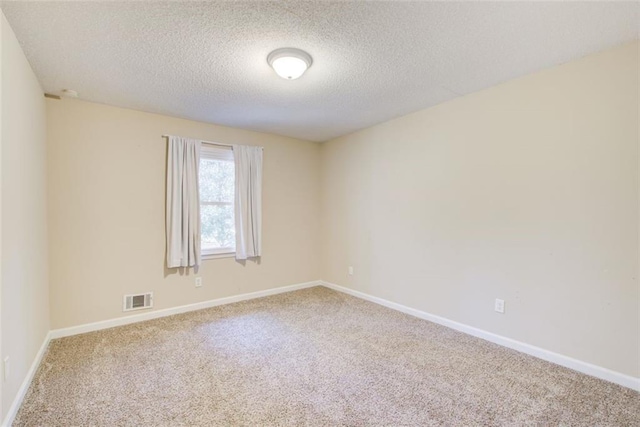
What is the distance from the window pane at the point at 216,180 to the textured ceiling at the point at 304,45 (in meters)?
0.95

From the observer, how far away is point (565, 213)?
7.79ft

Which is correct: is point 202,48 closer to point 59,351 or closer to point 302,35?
point 302,35

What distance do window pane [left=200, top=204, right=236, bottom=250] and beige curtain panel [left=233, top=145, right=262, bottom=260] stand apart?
0.11 meters

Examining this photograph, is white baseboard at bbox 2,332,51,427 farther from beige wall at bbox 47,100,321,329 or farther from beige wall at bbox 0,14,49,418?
beige wall at bbox 47,100,321,329

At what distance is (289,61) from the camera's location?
7.07 feet

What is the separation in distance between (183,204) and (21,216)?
5.17ft

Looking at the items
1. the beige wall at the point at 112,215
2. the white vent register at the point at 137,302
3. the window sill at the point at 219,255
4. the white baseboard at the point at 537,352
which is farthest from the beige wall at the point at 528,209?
the white vent register at the point at 137,302

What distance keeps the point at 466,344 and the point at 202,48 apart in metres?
3.16

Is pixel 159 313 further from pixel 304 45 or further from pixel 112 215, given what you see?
pixel 304 45

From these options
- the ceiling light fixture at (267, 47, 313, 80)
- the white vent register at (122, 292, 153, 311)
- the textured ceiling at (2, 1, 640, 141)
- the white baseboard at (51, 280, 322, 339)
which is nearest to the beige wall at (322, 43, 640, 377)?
the textured ceiling at (2, 1, 640, 141)

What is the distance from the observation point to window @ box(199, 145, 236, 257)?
12.7 ft

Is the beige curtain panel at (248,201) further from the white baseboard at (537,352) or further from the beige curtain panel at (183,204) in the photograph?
the white baseboard at (537,352)

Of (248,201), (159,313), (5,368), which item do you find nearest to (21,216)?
(5,368)

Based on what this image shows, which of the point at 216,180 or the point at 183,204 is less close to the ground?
the point at 216,180
